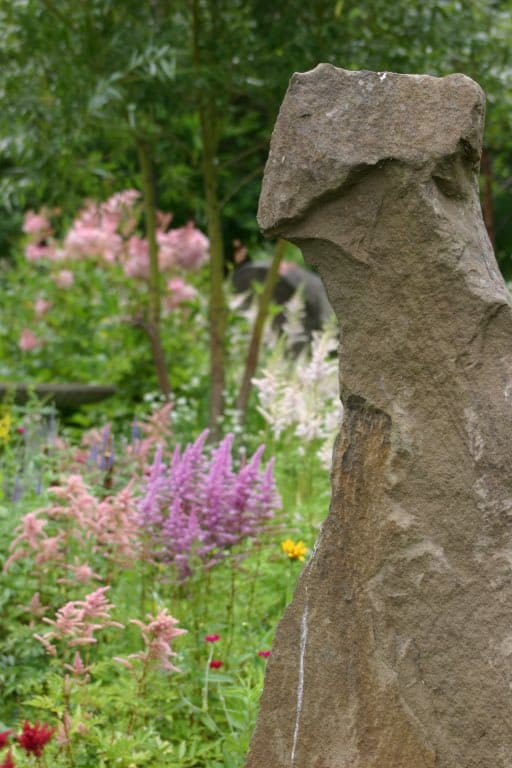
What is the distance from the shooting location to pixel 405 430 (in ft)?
8.19

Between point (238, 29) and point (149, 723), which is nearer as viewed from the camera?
point (149, 723)

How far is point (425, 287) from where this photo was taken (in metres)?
2.47

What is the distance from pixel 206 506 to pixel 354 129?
1.70 metres

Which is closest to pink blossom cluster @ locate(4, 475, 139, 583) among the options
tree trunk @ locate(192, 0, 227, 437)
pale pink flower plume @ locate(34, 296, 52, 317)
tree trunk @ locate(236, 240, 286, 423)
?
tree trunk @ locate(192, 0, 227, 437)

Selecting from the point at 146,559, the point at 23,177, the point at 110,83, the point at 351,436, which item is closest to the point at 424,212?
the point at 351,436

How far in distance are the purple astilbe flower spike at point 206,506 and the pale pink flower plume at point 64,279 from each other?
16.4ft

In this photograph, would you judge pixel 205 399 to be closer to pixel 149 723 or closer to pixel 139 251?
pixel 139 251

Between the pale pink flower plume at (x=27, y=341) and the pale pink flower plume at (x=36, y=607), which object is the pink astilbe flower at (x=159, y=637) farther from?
the pale pink flower plume at (x=27, y=341)

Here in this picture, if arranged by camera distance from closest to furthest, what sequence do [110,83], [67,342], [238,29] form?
[110,83], [238,29], [67,342]

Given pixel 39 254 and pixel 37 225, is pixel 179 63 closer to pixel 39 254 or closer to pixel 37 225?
pixel 39 254

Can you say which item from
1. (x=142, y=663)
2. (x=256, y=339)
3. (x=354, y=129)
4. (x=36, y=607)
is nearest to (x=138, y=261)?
(x=256, y=339)

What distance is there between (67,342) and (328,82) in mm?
6025

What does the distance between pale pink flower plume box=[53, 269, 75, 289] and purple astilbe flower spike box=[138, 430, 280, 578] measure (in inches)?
197

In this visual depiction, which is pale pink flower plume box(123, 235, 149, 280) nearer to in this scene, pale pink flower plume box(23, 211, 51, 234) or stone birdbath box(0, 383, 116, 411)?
stone birdbath box(0, 383, 116, 411)
